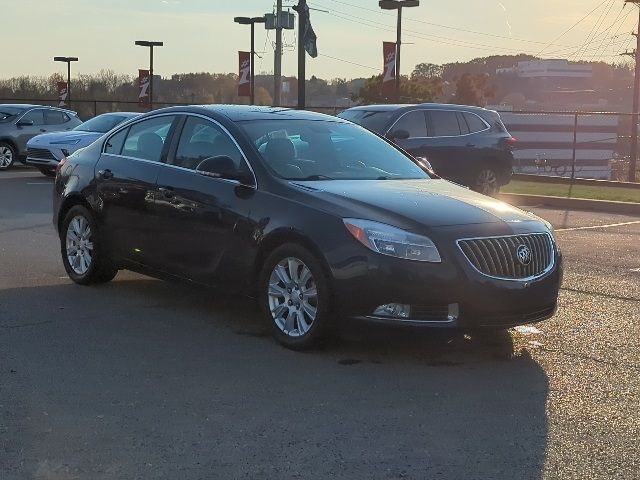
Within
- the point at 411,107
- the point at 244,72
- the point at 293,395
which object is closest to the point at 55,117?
the point at 411,107

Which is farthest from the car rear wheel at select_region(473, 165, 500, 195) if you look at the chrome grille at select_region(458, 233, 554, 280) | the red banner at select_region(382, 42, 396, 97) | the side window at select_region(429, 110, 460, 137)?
the red banner at select_region(382, 42, 396, 97)

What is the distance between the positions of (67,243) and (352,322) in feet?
11.9

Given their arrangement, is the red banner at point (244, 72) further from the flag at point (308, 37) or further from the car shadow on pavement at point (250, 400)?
the car shadow on pavement at point (250, 400)

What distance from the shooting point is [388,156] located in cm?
794

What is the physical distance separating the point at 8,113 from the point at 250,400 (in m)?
21.5

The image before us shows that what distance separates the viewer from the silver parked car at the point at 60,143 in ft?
68.3

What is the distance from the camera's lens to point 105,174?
27.5 ft

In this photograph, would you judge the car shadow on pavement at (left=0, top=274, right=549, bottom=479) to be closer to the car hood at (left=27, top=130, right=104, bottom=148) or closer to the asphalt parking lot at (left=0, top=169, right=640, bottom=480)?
the asphalt parking lot at (left=0, top=169, right=640, bottom=480)

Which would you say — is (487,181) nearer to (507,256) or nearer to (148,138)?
(148,138)

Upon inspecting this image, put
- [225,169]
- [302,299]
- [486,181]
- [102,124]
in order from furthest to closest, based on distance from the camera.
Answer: [102,124] < [486,181] < [225,169] < [302,299]

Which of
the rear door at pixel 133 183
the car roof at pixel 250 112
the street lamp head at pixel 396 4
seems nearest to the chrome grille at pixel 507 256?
the car roof at pixel 250 112

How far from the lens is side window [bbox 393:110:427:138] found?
1669 centimetres

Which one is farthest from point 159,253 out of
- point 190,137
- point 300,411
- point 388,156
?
point 300,411

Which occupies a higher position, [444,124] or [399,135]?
[444,124]
